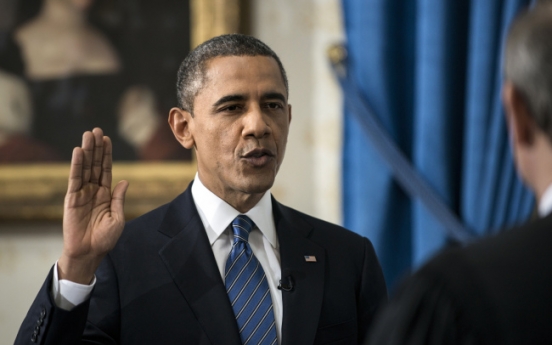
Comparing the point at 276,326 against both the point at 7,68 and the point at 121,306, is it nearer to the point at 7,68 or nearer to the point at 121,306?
the point at 121,306

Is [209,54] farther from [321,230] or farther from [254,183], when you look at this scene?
[321,230]

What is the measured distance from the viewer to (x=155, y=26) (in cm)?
317

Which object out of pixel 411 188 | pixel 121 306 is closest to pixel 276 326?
pixel 121 306

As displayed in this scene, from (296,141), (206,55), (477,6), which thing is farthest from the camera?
(296,141)

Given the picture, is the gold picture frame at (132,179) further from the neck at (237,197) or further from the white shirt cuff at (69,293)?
the white shirt cuff at (69,293)

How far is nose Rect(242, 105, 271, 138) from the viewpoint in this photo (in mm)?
1901

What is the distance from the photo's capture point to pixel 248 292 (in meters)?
1.83

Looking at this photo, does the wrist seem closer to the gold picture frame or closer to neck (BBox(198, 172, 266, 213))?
neck (BBox(198, 172, 266, 213))

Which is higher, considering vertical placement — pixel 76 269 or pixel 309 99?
pixel 309 99

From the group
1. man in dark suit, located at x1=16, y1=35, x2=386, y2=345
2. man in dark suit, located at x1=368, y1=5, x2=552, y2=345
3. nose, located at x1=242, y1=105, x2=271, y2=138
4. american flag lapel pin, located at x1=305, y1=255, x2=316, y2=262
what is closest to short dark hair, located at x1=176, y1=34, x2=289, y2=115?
man in dark suit, located at x1=16, y1=35, x2=386, y2=345

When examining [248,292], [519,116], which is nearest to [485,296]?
[519,116]

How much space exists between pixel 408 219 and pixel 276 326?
4.63ft

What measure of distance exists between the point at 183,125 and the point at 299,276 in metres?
0.57

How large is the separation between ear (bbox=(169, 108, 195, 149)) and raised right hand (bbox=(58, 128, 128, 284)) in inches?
11.6
